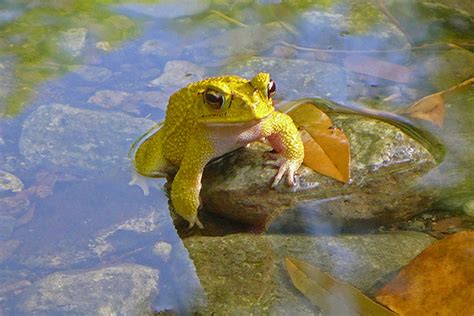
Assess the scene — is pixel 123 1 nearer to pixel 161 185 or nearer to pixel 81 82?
pixel 81 82

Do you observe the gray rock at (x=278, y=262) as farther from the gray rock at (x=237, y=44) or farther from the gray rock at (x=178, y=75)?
the gray rock at (x=237, y=44)

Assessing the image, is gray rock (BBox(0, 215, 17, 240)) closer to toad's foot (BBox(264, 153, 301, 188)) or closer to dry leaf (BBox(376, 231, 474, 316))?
toad's foot (BBox(264, 153, 301, 188))

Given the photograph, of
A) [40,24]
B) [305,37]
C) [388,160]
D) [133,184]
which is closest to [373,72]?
[305,37]

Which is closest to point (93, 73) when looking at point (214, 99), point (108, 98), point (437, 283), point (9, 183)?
point (108, 98)

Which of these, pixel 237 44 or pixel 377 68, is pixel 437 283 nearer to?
pixel 377 68

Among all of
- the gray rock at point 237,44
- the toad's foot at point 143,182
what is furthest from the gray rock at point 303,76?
the toad's foot at point 143,182
